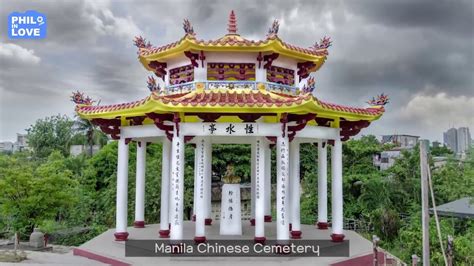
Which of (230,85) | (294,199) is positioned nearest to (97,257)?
(294,199)

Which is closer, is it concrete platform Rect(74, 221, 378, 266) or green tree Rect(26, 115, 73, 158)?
concrete platform Rect(74, 221, 378, 266)

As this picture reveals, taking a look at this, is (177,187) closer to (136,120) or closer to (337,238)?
(136,120)

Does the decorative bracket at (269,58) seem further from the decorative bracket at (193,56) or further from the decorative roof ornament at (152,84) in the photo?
the decorative roof ornament at (152,84)

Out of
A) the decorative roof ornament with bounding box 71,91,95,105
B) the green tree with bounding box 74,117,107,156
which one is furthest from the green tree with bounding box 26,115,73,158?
the decorative roof ornament with bounding box 71,91,95,105

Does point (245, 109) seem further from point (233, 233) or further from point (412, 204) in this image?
point (412, 204)

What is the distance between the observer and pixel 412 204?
20766 mm

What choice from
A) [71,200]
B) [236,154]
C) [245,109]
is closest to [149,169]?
[71,200]

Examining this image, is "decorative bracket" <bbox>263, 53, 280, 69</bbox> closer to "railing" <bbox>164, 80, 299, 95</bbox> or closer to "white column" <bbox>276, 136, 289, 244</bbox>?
"railing" <bbox>164, 80, 299, 95</bbox>

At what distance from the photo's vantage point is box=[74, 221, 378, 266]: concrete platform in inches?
409

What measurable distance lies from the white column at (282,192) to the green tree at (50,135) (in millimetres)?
34253

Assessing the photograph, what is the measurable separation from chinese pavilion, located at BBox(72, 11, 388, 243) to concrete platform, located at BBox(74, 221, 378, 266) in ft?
1.94

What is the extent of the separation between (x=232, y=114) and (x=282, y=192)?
2484 mm

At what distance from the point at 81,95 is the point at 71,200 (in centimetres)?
778

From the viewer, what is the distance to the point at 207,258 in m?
10.6
